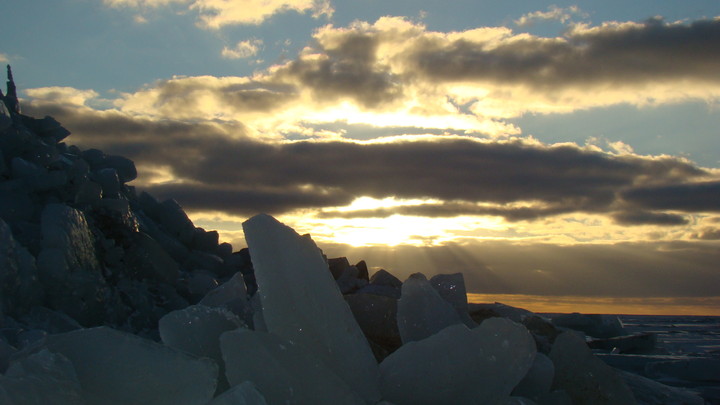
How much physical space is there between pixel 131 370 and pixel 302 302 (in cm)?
56

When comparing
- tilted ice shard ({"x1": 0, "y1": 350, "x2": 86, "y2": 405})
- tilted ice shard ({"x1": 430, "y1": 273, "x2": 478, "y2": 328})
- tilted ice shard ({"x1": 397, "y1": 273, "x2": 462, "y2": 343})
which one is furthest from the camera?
tilted ice shard ({"x1": 430, "y1": 273, "x2": 478, "y2": 328})

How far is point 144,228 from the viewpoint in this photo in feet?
A: 28.2

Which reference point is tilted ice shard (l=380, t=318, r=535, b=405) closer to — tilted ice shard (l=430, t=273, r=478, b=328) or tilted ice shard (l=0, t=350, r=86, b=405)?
tilted ice shard (l=0, t=350, r=86, b=405)

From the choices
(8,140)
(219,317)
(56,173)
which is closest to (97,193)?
(56,173)

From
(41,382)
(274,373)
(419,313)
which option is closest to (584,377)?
(419,313)

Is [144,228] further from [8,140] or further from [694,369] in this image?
[694,369]

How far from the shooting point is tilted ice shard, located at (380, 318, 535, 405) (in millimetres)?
1852

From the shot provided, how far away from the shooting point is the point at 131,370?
5.04 ft

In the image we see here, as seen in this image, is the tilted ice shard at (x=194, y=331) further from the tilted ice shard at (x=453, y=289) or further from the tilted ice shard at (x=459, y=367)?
the tilted ice shard at (x=453, y=289)

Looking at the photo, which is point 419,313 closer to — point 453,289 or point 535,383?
point 535,383

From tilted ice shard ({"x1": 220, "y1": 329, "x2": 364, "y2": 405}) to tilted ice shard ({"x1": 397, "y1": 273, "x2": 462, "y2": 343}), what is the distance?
2.51ft

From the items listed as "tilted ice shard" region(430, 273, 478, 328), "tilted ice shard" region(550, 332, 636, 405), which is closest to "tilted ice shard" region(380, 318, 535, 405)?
"tilted ice shard" region(550, 332, 636, 405)

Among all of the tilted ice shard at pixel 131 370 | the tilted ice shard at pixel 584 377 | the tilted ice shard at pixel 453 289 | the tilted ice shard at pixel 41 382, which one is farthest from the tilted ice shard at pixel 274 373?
the tilted ice shard at pixel 453 289

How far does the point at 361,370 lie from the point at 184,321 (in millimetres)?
585
